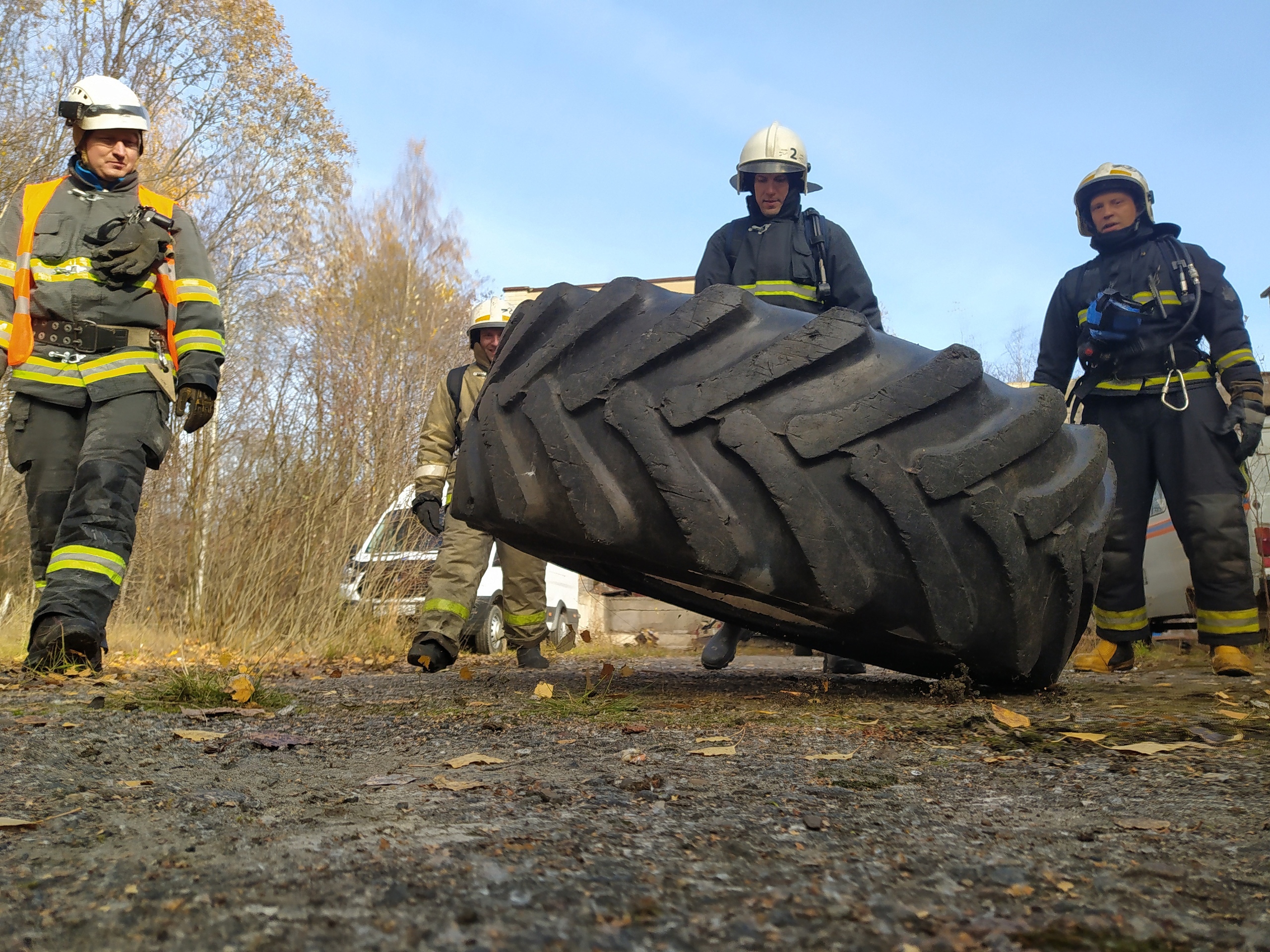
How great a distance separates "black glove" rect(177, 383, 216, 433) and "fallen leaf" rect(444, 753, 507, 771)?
255cm

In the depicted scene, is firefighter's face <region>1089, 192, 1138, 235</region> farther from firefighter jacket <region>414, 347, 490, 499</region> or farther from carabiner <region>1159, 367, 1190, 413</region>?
firefighter jacket <region>414, 347, 490, 499</region>

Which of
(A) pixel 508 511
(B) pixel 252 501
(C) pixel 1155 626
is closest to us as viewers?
(A) pixel 508 511

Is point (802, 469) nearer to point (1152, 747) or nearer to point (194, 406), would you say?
point (1152, 747)

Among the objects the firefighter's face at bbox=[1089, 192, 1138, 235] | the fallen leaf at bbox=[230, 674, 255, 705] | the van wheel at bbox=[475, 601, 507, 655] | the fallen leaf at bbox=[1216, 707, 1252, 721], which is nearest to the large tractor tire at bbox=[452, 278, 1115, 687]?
the fallen leaf at bbox=[1216, 707, 1252, 721]

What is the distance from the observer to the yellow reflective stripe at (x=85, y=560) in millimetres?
3492

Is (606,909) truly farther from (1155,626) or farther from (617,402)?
(1155,626)

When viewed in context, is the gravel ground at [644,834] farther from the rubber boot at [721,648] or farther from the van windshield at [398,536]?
the van windshield at [398,536]

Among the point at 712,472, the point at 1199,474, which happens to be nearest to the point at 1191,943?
the point at 712,472

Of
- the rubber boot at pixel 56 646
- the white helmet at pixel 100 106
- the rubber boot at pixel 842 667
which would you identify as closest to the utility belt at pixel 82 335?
the white helmet at pixel 100 106

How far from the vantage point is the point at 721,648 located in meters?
3.61

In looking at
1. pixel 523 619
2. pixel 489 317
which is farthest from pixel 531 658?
pixel 489 317

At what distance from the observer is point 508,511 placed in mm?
2432

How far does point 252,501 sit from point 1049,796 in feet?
17.5

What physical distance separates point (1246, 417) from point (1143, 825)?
3445 millimetres
